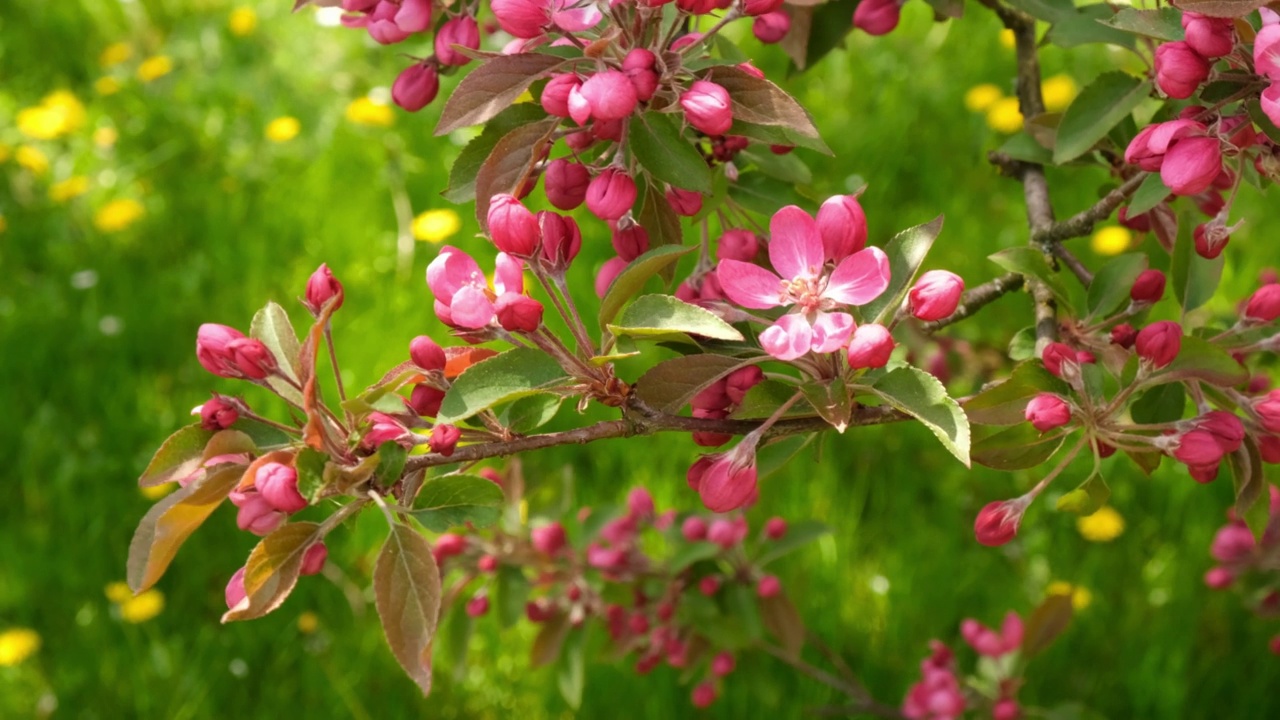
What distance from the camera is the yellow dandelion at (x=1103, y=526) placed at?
2049 millimetres

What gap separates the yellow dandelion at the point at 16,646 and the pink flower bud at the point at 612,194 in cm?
160

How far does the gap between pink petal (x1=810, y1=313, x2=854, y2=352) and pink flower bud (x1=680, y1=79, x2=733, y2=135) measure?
0.15m

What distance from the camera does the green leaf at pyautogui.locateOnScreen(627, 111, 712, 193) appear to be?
0.88m

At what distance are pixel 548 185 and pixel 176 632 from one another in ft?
4.93

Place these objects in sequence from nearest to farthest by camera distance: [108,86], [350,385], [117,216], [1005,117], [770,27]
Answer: [770,27] < [350,385] < [1005,117] < [117,216] < [108,86]

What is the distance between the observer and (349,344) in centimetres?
239

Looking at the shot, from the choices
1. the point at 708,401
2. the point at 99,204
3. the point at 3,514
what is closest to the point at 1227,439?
the point at 708,401

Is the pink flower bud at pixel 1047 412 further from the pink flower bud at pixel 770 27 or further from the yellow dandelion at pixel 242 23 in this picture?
the yellow dandelion at pixel 242 23

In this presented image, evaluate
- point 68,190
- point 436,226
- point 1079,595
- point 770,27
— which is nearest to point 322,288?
point 770,27

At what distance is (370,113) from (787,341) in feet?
7.51

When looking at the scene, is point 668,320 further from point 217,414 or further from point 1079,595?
point 1079,595

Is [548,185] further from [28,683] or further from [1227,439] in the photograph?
[28,683]

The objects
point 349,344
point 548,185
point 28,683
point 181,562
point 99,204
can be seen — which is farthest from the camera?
point 99,204

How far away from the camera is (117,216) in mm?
2727
